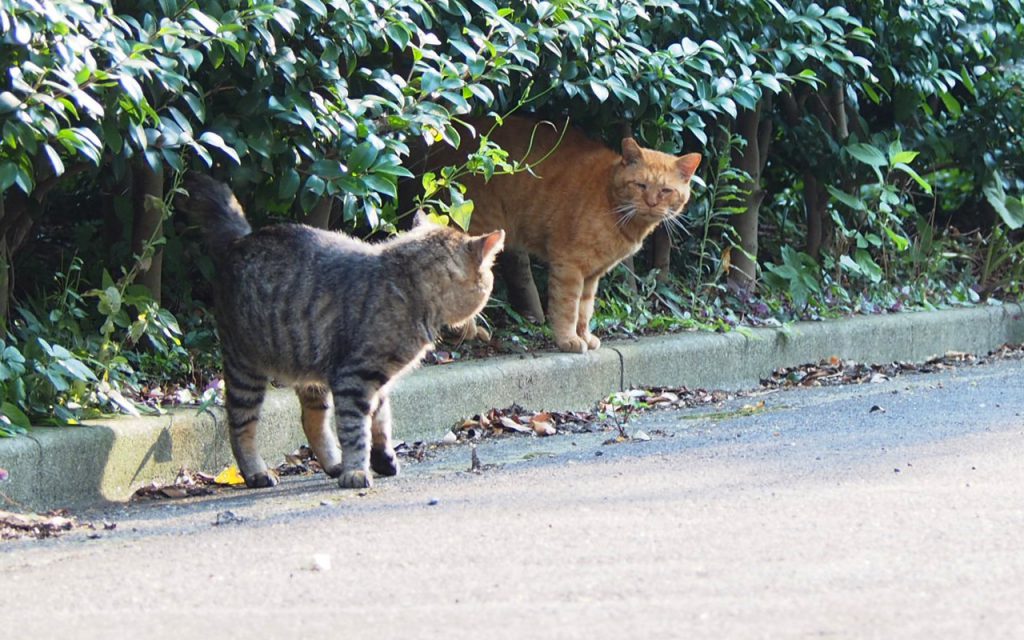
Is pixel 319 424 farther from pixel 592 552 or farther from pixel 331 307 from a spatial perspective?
pixel 592 552

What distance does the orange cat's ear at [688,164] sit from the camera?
26.7 ft

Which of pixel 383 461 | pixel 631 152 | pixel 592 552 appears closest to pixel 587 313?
pixel 631 152

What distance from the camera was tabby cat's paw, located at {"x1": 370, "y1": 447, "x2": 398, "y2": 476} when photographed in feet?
19.1

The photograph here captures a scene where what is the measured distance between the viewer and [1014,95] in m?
10.2

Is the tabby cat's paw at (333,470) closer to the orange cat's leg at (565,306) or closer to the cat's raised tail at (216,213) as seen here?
the cat's raised tail at (216,213)

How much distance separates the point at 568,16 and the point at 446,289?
1726mm

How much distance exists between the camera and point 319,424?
6059mm

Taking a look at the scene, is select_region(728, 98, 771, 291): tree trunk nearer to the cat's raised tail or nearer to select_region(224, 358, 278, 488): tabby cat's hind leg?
the cat's raised tail

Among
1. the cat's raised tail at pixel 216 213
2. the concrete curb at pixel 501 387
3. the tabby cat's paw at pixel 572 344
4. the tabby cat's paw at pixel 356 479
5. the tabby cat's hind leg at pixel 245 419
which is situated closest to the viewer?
the concrete curb at pixel 501 387

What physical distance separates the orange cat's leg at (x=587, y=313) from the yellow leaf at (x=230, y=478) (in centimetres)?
256

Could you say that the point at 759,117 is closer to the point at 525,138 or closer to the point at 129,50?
the point at 525,138

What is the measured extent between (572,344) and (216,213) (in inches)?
96.3

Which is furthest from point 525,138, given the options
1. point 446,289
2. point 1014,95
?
point 1014,95

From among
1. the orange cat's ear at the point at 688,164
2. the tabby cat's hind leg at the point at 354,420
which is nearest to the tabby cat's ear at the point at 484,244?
the tabby cat's hind leg at the point at 354,420
